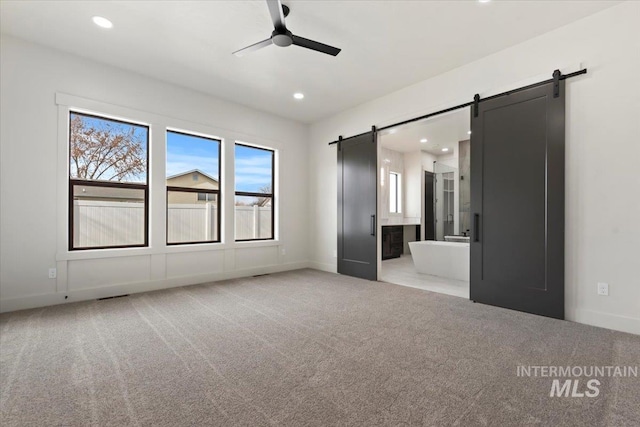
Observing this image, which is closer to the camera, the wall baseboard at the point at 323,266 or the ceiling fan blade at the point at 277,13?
the ceiling fan blade at the point at 277,13

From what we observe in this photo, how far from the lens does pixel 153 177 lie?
14.4 ft

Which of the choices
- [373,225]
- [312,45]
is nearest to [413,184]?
[373,225]

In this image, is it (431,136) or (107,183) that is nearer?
(107,183)

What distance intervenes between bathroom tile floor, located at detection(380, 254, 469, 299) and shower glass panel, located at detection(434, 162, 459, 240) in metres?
2.06

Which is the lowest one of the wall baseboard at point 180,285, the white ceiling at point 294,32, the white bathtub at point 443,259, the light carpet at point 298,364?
the light carpet at point 298,364

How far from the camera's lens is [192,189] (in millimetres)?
4859

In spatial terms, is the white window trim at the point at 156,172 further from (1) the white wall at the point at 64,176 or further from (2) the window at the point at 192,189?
(2) the window at the point at 192,189

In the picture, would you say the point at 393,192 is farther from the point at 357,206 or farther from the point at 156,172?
the point at 156,172

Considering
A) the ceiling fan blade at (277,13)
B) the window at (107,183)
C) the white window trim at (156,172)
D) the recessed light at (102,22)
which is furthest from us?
the window at (107,183)

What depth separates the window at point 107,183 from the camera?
3.89 m

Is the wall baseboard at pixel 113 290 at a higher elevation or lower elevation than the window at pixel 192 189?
lower

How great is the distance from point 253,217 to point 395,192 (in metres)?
4.60

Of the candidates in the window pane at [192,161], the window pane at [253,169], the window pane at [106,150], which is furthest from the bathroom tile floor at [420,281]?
the window pane at [106,150]

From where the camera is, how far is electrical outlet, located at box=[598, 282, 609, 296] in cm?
287
